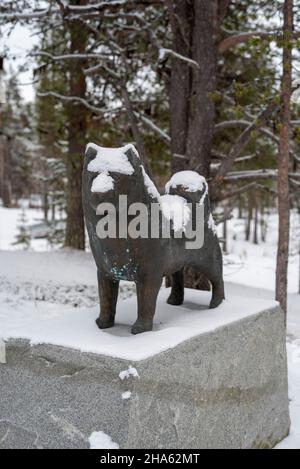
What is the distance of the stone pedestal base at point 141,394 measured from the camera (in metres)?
2.40

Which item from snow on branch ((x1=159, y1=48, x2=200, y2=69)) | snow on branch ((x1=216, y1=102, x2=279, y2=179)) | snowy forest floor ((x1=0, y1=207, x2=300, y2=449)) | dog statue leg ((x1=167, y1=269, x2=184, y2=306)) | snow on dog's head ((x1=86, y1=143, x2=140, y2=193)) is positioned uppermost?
snow on branch ((x1=159, y1=48, x2=200, y2=69))

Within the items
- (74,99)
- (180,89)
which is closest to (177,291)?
(180,89)

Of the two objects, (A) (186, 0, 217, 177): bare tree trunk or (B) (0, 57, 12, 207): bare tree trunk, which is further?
(B) (0, 57, 12, 207): bare tree trunk

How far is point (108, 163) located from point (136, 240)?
472mm

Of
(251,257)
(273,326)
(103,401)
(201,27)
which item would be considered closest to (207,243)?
(273,326)

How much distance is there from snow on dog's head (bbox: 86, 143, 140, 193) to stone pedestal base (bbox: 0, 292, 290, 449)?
89cm

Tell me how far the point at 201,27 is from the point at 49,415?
5.62 meters

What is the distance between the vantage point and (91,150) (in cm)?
266

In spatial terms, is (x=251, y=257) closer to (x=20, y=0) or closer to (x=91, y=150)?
(x=20, y=0)

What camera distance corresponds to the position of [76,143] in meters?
9.38

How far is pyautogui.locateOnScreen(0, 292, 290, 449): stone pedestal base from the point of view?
2.40 m

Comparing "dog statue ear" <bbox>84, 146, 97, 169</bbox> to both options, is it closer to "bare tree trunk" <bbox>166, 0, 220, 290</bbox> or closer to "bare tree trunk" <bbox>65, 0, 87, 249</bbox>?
"bare tree trunk" <bbox>166, 0, 220, 290</bbox>

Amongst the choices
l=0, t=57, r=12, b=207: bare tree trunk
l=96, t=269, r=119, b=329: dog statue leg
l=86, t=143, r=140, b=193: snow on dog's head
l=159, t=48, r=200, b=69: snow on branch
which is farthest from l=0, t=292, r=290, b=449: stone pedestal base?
l=0, t=57, r=12, b=207: bare tree trunk

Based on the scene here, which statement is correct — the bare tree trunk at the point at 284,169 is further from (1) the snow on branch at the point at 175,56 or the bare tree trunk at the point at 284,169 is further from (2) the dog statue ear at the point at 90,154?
(2) the dog statue ear at the point at 90,154
